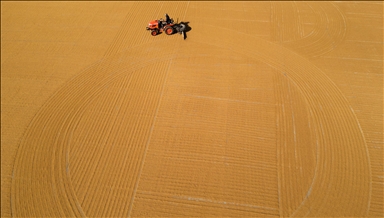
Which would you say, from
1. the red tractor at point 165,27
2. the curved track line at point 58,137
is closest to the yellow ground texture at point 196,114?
the curved track line at point 58,137

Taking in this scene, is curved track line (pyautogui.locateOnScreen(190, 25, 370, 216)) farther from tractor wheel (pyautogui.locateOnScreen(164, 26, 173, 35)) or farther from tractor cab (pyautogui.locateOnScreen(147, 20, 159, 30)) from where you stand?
tractor cab (pyautogui.locateOnScreen(147, 20, 159, 30))

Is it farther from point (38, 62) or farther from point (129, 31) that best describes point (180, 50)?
point (38, 62)

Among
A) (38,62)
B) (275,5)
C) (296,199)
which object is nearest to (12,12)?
(38,62)

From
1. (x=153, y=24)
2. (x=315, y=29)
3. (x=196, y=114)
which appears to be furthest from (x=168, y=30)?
(x=315, y=29)

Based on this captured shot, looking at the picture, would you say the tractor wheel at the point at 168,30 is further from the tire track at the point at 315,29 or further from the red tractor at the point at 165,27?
the tire track at the point at 315,29

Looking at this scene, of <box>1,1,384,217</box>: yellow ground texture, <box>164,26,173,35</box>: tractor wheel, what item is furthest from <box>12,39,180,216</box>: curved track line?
<box>164,26,173,35</box>: tractor wheel
